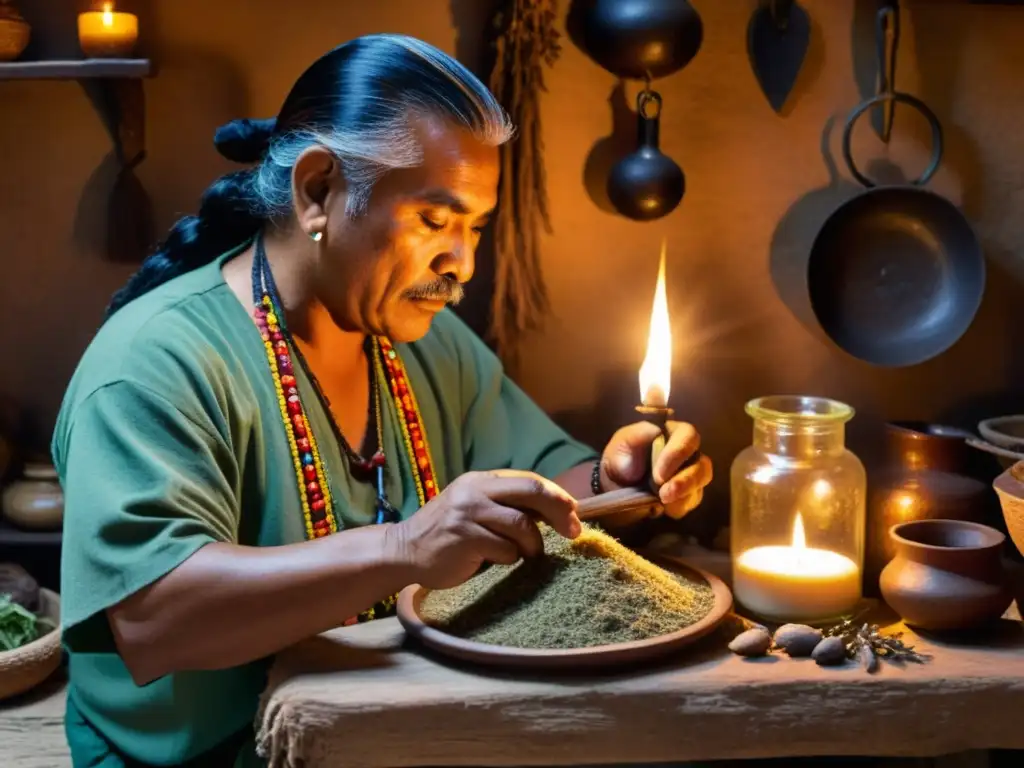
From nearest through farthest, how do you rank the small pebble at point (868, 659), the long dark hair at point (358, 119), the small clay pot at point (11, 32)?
1. the small pebble at point (868, 659)
2. the long dark hair at point (358, 119)
3. the small clay pot at point (11, 32)

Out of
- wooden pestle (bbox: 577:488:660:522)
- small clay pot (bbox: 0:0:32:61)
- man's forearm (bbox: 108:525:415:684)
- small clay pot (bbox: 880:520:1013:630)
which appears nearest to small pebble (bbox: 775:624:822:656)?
small clay pot (bbox: 880:520:1013:630)

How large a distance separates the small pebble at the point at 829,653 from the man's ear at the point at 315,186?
90 centimetres

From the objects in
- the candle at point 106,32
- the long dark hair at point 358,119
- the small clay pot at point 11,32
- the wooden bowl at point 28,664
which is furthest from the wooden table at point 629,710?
the small clay pot at point 11,32

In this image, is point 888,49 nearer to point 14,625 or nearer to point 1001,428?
point 1001,428

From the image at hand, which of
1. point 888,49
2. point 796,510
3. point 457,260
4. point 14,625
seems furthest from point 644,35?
point 14,625

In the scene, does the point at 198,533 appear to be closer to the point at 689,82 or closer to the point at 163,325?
the point at 163,325

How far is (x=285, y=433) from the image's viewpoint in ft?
5.68

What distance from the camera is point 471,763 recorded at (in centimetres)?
145

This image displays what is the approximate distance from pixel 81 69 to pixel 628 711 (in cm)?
147

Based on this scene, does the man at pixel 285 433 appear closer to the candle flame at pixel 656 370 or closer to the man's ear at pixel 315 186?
the man's ear at pixel 315 186

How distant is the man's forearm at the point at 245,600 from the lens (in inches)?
56.5

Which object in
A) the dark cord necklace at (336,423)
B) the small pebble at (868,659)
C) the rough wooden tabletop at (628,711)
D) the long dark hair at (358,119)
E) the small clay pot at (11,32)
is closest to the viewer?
the rough wooden tabletop at (628,711)

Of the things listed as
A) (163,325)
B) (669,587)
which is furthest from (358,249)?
(669,587)

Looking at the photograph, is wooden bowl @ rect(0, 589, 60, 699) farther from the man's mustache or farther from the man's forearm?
the man's mustache
